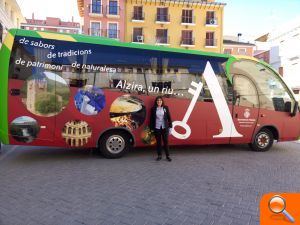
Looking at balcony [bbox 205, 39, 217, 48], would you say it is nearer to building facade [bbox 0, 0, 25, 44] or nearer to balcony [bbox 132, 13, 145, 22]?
balcony [bbox 132, 13, 145, 22]

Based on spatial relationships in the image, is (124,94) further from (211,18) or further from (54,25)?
(54,25)

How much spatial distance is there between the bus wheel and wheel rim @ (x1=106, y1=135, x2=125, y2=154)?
3.91 metres

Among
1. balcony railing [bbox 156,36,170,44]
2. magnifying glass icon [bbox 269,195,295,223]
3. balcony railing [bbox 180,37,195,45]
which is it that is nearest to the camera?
magnifying glass icon [bbox 269,195,295,223]

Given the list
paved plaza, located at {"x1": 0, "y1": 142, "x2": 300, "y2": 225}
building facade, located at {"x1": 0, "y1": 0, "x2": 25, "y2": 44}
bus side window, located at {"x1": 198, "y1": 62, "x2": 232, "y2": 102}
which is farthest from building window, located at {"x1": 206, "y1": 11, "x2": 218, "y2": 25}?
paved plaza, located at {"x1": 0, "y1": 142, "x2": 300, "y2": 225}

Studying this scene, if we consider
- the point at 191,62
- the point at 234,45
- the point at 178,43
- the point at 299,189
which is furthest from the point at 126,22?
the point at 299,189

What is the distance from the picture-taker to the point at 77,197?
5.04m

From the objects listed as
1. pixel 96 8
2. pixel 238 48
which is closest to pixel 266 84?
pixel 96 8

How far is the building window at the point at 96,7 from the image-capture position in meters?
42.1

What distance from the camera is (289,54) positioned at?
143 feet

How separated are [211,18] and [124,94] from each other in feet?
131

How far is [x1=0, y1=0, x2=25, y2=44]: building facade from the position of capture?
86.6 feet

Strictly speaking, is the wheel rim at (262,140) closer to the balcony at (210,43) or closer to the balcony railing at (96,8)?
the balcony at (210,43)

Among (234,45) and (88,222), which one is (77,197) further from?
(234,45)

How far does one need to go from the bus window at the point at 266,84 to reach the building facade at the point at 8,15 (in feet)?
74.4
